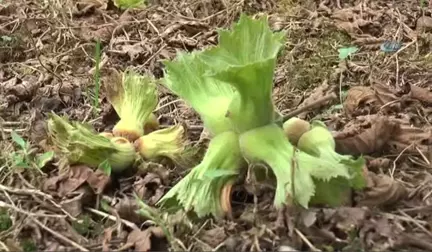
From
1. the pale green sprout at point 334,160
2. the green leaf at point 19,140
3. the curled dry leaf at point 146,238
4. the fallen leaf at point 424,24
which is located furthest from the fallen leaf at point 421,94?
the green leaf at point 19,140

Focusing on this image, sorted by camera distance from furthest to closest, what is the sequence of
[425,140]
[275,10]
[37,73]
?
[275,10], [37,73], [425,140]

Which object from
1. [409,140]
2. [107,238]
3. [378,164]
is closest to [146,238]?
[107,238]

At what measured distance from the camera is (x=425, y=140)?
1802 millimetres

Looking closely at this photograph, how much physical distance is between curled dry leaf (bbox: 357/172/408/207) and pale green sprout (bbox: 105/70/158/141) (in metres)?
0.52

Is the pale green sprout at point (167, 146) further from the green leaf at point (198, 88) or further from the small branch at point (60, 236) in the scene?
the small branch at point (60, 236)

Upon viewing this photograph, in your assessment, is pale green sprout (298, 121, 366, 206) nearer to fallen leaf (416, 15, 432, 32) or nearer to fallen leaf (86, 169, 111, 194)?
fallen leaf (86, 169, 111, 194)

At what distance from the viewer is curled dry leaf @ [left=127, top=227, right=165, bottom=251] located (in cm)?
149

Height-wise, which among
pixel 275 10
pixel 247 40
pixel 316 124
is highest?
pixel 247 40

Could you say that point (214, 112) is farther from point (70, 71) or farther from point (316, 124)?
point (70, 71)

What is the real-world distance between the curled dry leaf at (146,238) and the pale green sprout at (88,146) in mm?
243

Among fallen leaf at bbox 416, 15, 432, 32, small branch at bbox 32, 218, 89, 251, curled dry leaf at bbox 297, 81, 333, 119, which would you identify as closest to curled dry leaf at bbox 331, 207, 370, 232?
small branch at bbox 32, 218, 89, 251

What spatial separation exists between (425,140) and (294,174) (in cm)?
43

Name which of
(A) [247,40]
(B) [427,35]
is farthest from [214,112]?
(B) [427,35]

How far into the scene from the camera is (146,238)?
1.50 m
